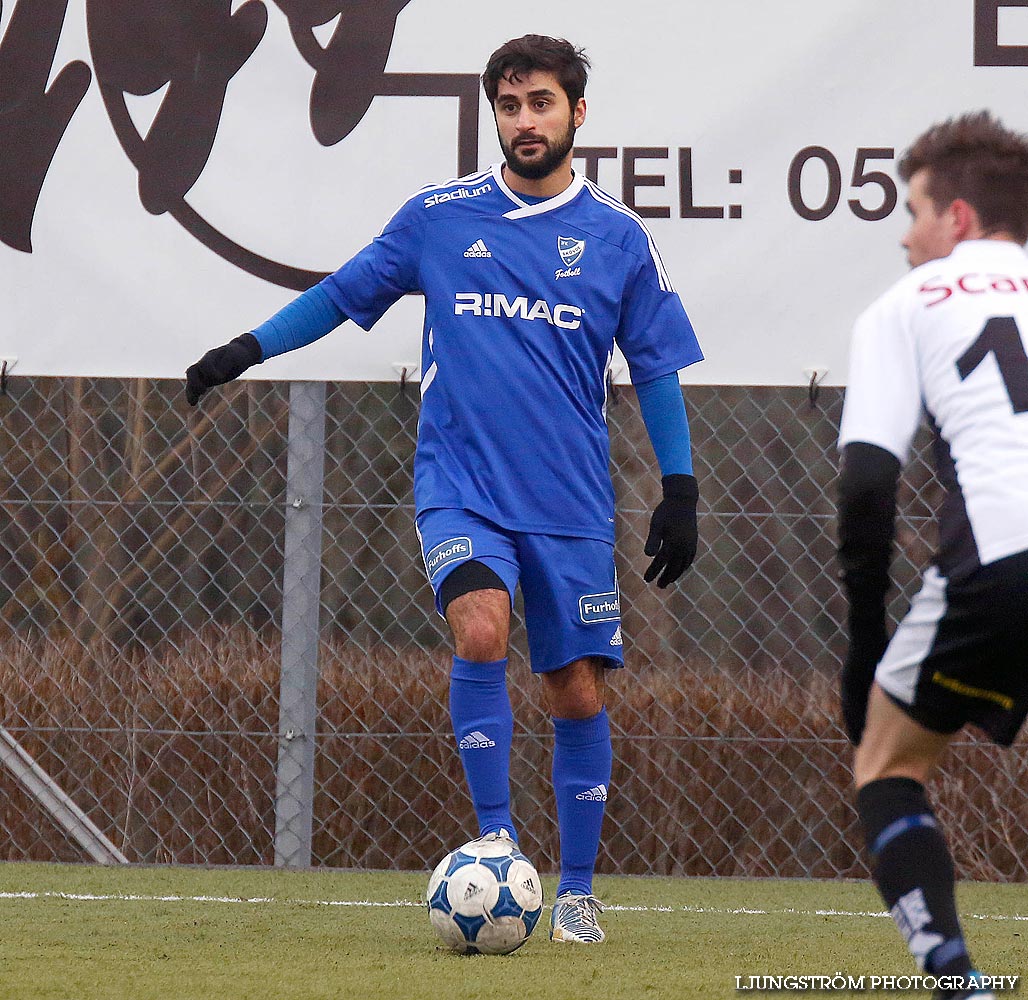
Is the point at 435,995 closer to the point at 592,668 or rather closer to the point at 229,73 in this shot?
the point at 592,668

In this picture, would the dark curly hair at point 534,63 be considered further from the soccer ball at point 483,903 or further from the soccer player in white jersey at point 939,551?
the soccer ball at point 483,903

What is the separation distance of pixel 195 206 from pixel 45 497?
84.3 inches

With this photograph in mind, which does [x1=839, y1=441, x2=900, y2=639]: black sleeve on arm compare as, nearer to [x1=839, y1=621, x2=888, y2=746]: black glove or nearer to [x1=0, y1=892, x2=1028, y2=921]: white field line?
[x1=839, y1=621, x2=888, y2=746]: black glove

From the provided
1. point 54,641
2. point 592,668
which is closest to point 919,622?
point 592,668

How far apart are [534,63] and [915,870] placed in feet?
6.75

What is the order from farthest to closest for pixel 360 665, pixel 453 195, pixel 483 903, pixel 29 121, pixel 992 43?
pixel 360 665 < pixel 29 121 < pixel 992 43 < pixel 453 195 < pixel 483 903

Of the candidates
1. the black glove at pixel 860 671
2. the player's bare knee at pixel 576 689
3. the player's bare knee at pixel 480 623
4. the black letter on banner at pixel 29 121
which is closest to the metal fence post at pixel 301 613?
the black letter on banner at pixel 29 121

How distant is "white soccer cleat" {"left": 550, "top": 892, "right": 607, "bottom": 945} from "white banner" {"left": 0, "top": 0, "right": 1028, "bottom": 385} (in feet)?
5.52

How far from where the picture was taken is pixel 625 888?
14.9 ft

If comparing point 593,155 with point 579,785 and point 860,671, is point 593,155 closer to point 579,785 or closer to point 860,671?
point 579,785

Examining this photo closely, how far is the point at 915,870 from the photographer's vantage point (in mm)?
2004

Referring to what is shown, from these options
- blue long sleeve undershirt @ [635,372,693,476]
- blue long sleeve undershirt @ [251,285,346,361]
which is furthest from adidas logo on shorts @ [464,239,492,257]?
blue long sleeve undershirt @ [635,372,693,476]

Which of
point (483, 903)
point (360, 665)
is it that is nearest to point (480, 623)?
point (483, 903)

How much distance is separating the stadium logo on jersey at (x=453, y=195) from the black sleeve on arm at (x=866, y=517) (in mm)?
1650
